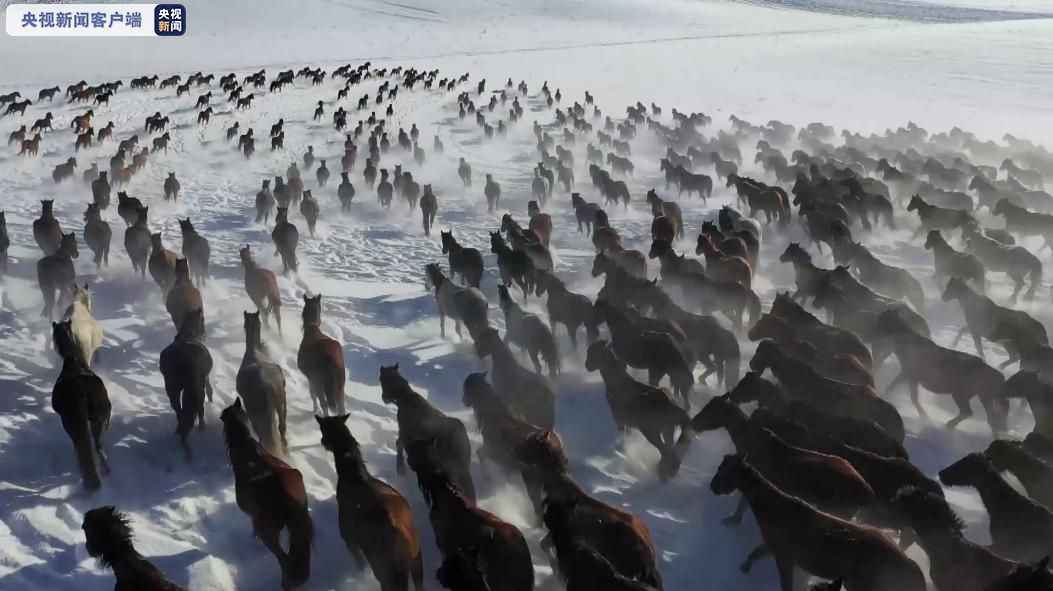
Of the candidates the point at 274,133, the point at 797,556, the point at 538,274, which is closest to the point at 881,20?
the point at 274,133

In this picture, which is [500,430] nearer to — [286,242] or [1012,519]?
[1012,519]

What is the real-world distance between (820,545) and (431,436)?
325cm

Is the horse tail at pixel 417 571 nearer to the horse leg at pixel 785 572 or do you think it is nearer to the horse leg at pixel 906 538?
the horse leg at pixel 785 572

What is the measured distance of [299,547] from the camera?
18.3 feet

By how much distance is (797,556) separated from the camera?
18.0 feet

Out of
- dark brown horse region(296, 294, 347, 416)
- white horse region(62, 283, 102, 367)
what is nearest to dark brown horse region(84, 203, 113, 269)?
white horse region(62, 283, 102, 367)

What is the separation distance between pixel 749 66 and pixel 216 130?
35.3 m

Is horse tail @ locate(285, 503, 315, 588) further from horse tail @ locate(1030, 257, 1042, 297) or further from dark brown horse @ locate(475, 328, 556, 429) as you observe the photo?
horse tail @ locate(1030, 257, 1042, 297)

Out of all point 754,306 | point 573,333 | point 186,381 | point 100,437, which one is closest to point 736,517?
point 573,333

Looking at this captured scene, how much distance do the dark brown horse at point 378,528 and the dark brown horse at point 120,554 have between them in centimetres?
118

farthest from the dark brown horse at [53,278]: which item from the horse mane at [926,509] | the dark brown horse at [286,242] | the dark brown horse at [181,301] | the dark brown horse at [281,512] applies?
the horse mane at [926,509]

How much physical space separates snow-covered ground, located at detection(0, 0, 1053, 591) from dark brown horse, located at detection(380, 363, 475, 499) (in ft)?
1.60

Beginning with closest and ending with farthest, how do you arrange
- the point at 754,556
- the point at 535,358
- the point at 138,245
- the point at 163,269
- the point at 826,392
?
the point at 754,556 → the point at 826,392 → the point at 535,358 → the point at 163,269 → the point at 138,245

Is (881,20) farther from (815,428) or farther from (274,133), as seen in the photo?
(815,428)
